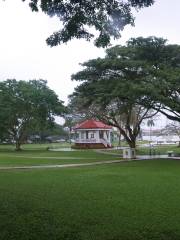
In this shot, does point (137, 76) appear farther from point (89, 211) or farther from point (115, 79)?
point (89, 211)

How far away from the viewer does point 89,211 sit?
9.59 meters

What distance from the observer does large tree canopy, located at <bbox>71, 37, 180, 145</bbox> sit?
2700cm

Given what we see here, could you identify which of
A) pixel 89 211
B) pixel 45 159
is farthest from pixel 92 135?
pixel 89 211

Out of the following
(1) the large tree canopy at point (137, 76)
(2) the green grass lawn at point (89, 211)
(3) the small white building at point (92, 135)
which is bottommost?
(2) the green grass lawn at point (89, 211)

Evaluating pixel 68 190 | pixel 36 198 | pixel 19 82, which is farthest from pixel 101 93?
pixel 19 82

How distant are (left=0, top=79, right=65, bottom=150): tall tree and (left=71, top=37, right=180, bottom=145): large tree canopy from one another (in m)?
21.0

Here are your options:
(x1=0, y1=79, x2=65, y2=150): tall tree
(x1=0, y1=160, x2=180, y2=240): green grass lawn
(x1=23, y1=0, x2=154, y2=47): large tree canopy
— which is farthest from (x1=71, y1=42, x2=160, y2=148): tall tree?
(x1=0, y1=79, x2=65, y2=150): tall tree

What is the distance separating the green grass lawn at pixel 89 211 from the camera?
7.49 meters

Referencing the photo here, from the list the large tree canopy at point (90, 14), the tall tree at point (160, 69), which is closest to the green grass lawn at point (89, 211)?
the large tree canopy at point (90, 14)

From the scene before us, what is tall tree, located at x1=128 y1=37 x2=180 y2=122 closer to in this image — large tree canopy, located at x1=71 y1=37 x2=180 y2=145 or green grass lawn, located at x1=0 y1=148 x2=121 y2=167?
large tree canopy, located at x1=71 y1=37 x2=180 y2=145

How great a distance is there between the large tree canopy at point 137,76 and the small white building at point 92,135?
31440 mm

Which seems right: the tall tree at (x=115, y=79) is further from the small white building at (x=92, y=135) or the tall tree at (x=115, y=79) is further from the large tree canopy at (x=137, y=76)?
the small white building at (x=92, y=135)

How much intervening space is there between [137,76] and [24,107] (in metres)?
26.2

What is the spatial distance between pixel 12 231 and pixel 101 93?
21814 millimetres
